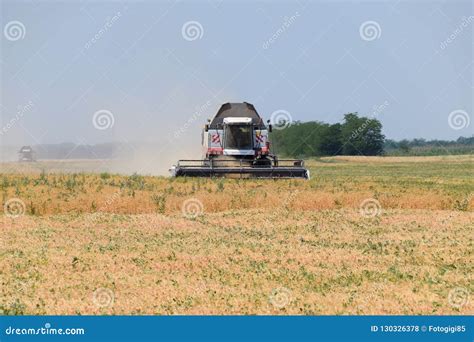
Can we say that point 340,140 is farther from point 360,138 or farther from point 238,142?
point 238,142

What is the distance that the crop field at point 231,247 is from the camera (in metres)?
13.1

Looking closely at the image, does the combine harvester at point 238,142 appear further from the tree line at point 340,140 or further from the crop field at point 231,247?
the tree line at point 340,140

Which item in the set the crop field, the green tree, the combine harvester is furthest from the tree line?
the crop field

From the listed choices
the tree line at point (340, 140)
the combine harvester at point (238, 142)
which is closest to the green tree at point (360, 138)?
the tree line at point (340, 140)

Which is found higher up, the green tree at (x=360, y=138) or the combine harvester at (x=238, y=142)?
the green tree at (x=360, y=138)

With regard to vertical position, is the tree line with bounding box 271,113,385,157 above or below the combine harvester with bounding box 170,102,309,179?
above

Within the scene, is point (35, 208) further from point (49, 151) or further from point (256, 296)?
point (49, 151)

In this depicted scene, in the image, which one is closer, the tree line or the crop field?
the crop field

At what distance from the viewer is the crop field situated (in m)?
13.1

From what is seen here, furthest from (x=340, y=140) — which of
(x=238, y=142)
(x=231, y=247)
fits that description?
(x=231, y=247)

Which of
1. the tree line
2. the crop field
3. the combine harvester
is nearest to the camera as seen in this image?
the crop field

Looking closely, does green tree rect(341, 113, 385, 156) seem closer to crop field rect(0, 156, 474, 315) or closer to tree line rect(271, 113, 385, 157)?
tree line rect(271, 113, 385, 157)

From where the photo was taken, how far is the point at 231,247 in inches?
777

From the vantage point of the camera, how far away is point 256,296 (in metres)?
13.4
